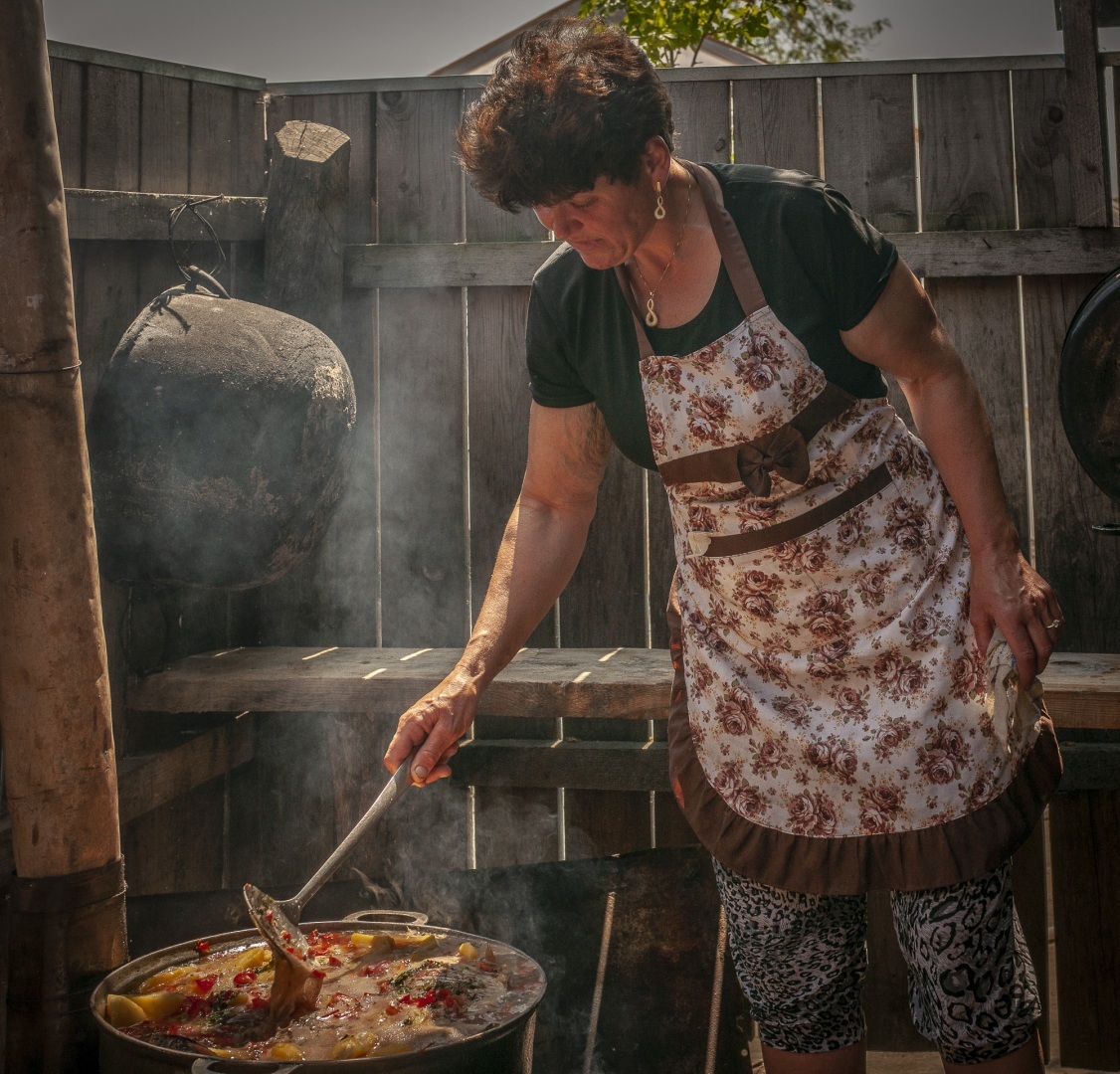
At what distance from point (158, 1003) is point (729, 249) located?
1636 millimetres

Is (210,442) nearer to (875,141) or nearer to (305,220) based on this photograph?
(305,220)

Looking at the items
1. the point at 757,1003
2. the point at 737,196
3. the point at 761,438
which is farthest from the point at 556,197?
the point at 757,1003

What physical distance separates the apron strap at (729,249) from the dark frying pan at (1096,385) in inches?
53.8

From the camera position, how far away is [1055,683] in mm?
2686

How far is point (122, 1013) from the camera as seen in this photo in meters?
1.91

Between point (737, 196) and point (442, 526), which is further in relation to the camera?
point (442, 526)

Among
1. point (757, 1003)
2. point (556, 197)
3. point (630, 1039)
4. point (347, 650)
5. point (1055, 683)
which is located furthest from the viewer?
point (347, 650)

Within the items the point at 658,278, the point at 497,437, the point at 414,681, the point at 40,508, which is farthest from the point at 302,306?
the point at 658,278

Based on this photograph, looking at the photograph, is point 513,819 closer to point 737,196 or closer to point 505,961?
point 505,961

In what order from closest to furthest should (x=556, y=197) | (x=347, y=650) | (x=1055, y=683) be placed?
1. (x=556, y=197)
2. (x=1055, y=683)
3. (x=347, y=650)

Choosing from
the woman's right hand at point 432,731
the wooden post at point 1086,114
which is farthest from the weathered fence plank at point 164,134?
the wooden post at point 1086,114

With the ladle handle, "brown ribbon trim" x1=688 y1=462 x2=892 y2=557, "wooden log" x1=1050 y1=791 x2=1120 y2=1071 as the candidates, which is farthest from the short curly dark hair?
"wooden log" x1=1050 y1=791 x2=1120 y2=1071

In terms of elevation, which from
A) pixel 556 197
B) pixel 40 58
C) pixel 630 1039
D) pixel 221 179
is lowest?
pixel 630 1039

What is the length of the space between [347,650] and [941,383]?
209 centimetres
